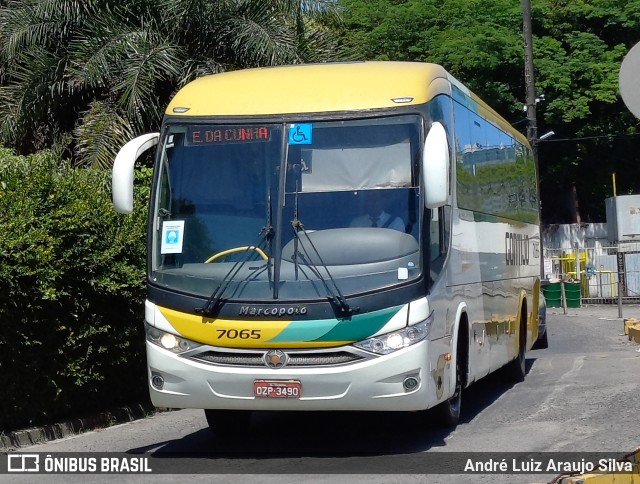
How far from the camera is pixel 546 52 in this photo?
35.3 meters

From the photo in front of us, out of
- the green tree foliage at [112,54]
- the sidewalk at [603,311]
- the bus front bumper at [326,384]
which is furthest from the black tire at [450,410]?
the sidewalk at [603,311]

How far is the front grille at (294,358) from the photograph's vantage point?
8742mm

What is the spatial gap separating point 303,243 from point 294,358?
928 millimetres

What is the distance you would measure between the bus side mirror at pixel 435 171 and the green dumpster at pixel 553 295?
26803mm

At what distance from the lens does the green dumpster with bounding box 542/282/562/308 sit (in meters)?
34.9

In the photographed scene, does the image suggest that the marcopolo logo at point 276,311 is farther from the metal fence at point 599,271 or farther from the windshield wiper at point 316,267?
the metal fence at point 599,271

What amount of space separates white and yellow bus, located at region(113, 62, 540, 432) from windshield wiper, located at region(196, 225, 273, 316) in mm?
11

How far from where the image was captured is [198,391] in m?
8.93

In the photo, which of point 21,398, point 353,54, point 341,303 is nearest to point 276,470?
point 341,303

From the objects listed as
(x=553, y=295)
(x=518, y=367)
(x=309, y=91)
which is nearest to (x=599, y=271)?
→ (x=553, y=295)

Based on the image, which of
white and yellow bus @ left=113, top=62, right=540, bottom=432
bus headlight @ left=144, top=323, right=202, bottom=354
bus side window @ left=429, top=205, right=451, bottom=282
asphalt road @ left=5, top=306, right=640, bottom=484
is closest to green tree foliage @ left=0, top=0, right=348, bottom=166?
asphalt road @ left=5, top=306, right=640, bottom=484

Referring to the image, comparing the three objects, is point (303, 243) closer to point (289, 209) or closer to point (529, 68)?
point (289, 209)

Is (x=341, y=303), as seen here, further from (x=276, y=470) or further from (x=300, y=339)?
(x=276, y=470)

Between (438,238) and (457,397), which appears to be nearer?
(438,238)
